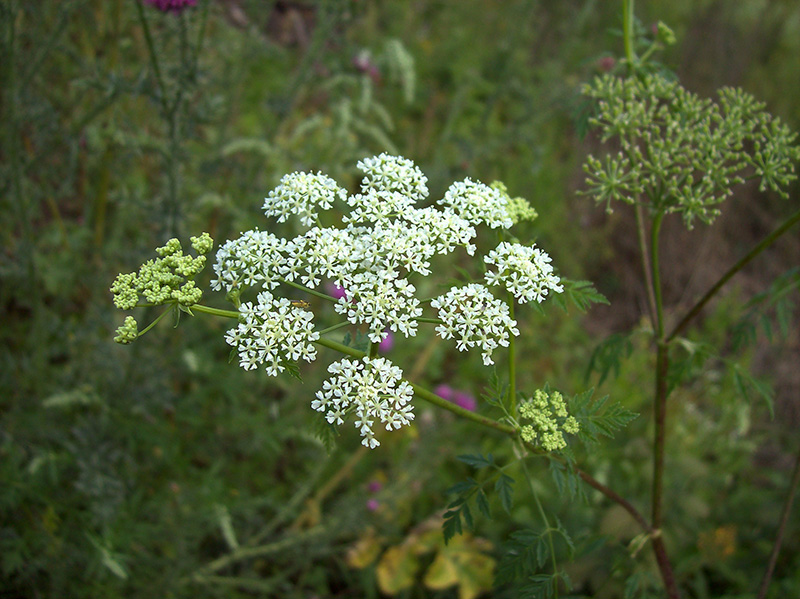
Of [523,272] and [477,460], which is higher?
[523,272]

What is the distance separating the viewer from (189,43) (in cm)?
269

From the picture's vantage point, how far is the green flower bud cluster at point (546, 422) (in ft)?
5.14

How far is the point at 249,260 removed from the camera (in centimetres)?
163

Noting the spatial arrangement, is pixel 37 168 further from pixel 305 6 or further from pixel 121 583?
pixel 305 6

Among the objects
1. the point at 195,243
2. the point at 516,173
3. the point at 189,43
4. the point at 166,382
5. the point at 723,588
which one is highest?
the point at 516,173

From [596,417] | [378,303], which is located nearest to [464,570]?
[596,417]

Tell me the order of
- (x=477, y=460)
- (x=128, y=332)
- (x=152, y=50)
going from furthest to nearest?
1. (x=152, y=50)
2. (x=477, y=460)
3. (x=128, y=332)

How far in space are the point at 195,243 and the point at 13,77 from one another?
67.6 inches

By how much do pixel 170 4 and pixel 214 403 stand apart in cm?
230

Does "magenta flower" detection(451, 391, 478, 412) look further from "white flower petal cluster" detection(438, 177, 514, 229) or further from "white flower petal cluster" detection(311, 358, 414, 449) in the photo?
"white flower petal cluster" detection(311, 358, 414, 449)

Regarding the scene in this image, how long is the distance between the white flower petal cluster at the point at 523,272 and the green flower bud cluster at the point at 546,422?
0.28 m

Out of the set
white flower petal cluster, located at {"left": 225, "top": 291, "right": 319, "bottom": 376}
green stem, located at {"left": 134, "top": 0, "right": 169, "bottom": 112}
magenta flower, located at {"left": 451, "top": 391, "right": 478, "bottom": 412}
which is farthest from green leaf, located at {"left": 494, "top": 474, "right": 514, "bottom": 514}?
magenta flower, located at {"left": 451, "top": 391, "right": 478, "bottom": 412}

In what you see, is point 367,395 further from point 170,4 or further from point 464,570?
point 464,570

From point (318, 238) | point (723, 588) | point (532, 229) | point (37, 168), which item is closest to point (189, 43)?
point (37, 168)
